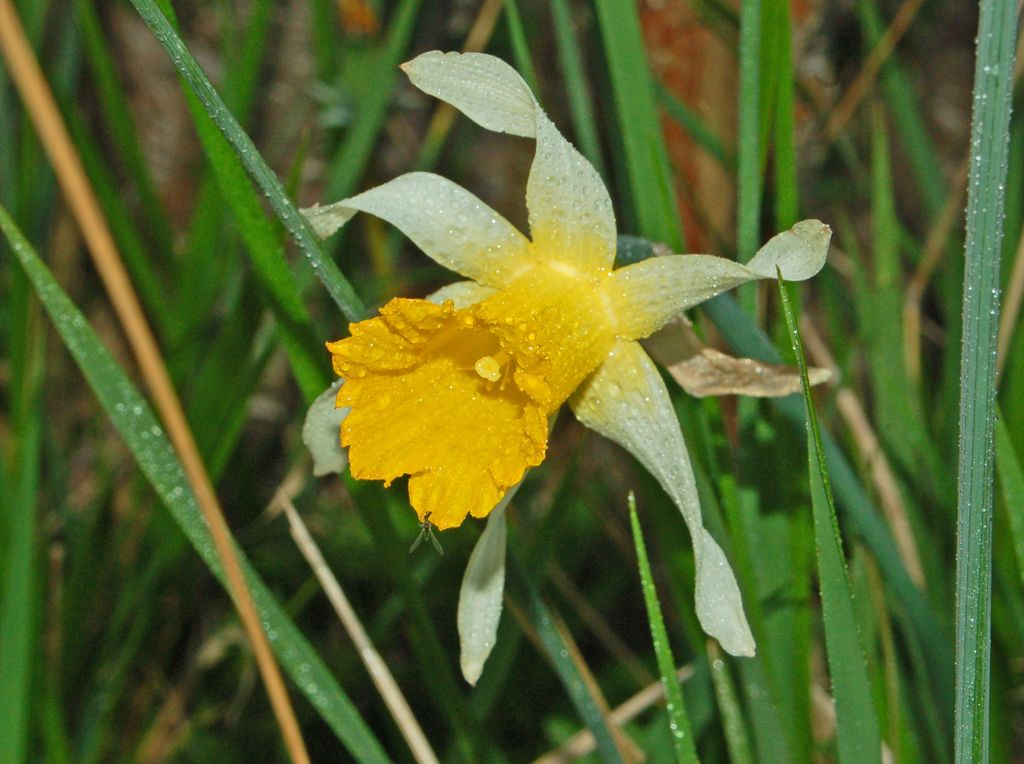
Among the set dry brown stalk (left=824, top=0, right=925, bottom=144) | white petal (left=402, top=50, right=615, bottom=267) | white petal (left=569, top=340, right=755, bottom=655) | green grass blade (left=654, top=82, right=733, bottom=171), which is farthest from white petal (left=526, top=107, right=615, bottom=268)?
dry brown stalk (left=824, top=0, right=925, bottom=144)

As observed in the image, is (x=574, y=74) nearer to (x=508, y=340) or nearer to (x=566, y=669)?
(x=508, y=340)

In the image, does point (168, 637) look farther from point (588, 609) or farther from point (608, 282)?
point (608, 282)

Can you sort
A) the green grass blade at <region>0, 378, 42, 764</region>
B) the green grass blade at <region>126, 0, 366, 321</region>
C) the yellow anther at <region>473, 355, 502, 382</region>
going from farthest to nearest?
the green grass blade at <region>0, 378, 42, 764</region>
the yellow anther at <region>473, 355, 502, 382</region>
the green grass blade at <region>126, 0, 366, 321</region>

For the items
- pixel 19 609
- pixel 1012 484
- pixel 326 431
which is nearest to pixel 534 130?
pixel 326 431

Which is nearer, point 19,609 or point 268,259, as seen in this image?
point 268,259

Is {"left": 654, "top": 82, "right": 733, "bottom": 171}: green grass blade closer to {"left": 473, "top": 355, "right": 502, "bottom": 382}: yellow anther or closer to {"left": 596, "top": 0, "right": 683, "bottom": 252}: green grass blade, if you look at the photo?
{"left": 596, "top": 0, "right": 683, "bottom": 252}: green grass blade

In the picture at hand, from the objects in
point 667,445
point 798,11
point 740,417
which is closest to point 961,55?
point 798,11

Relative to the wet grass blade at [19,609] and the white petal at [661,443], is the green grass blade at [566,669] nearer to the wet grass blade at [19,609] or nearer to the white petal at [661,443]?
the white petal at [661,443]
